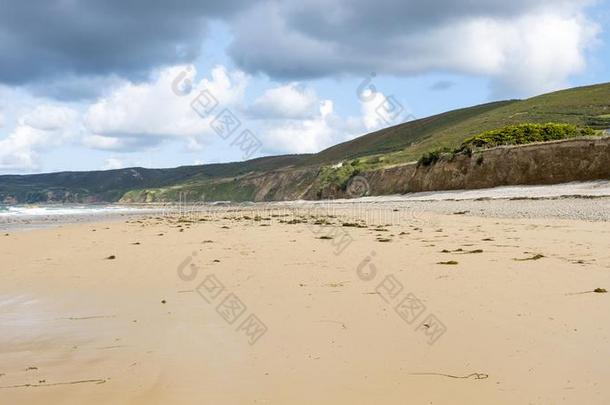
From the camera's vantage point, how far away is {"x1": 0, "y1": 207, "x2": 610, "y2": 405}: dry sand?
402cm

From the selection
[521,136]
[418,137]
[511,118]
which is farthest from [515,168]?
[418,137]

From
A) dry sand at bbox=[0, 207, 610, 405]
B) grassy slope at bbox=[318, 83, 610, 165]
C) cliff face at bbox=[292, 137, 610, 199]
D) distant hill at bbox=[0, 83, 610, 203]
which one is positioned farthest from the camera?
distant hill at bbox=[0, 83, 610, 203]

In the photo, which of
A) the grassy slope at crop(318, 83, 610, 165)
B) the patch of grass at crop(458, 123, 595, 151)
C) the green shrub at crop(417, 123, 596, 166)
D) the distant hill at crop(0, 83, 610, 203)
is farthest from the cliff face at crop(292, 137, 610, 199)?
the distant hill at crop(0, 83, 610, 203)

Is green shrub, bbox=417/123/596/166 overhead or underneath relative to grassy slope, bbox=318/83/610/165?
underneath

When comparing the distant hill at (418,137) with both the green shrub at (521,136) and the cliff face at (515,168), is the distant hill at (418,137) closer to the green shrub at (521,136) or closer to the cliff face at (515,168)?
the green shrub at (521,136)

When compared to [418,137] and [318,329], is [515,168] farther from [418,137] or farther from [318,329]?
[418,137]

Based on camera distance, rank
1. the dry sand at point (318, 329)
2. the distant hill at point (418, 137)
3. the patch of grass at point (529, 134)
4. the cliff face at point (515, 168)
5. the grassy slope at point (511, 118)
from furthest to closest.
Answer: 1. the distant hill at point (418, 137)
2. the grassy slope at point (511, 118)
3. the patch of grass at point (529, 134)
4. the cliff face at point (515, 168)
5. the dry sand at point (318, 329)

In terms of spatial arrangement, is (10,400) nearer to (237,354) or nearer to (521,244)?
(237,354)

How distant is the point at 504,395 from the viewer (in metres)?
3.78

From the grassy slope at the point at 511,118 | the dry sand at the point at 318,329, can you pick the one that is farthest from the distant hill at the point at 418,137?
the dry sand at the point at 318,329

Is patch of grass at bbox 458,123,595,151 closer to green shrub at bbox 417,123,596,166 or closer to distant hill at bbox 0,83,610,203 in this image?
green shrub at bbox 417,123,596,166

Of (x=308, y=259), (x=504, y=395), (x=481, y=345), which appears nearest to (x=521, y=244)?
(x=308, y=259)

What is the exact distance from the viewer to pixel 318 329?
571 cm

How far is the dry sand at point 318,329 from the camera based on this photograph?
158 inches
